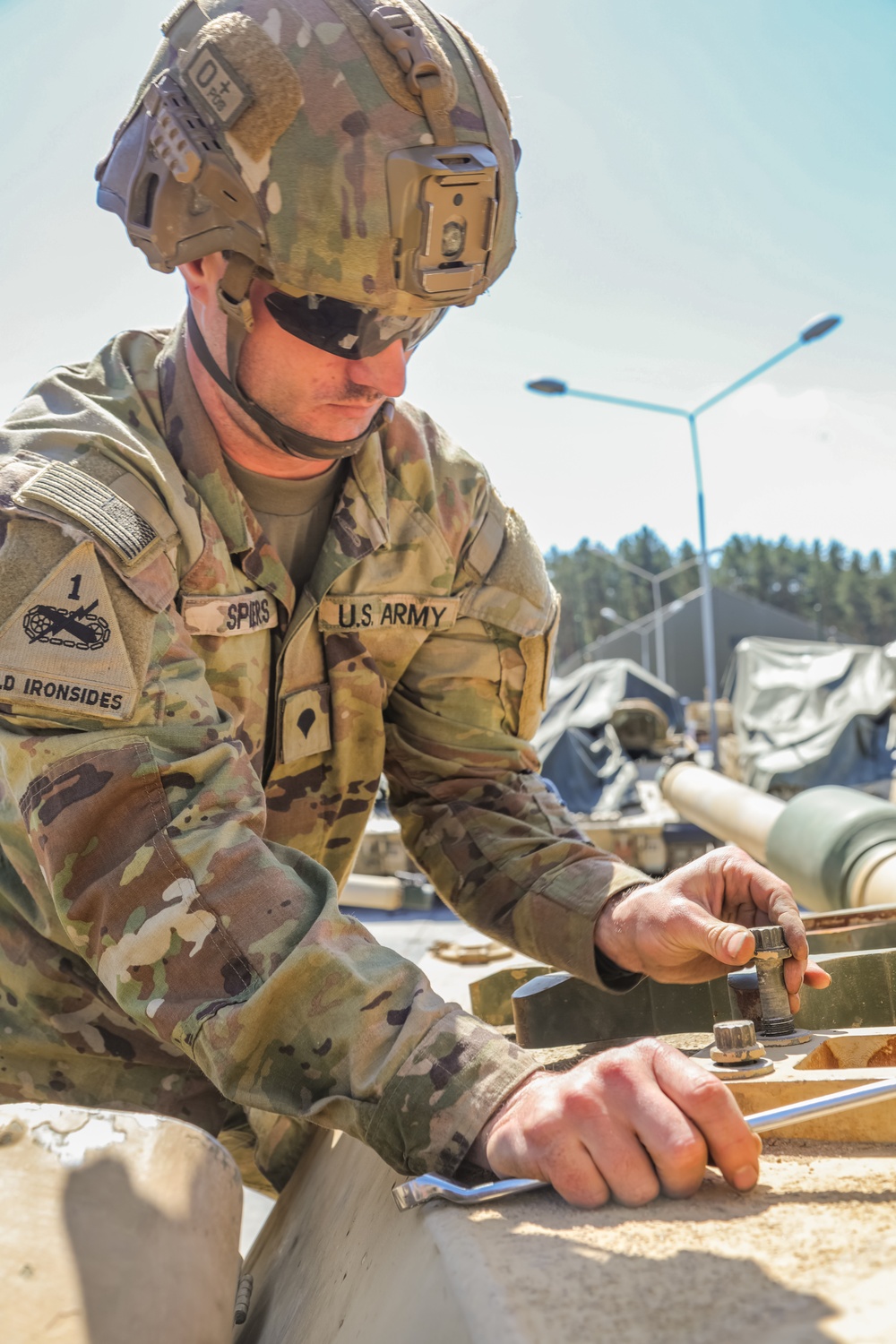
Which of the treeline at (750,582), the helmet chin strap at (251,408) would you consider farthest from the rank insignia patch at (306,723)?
the treeline at (750,582)

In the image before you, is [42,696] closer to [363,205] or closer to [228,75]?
[363,205]

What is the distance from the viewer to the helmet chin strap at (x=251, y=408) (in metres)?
2.08

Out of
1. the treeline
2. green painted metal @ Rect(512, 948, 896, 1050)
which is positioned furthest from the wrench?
the treeline

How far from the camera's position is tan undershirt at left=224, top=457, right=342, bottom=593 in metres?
2.26

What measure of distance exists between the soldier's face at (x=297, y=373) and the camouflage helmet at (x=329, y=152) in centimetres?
7

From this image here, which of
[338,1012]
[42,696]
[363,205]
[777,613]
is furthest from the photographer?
[777,613]

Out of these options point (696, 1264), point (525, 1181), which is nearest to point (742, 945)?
point (525, 1181)

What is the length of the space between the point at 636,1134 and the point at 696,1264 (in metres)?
0.21

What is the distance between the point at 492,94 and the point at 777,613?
50.5m

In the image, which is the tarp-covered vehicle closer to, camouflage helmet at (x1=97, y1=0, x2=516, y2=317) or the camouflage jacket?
the camouflage jacket

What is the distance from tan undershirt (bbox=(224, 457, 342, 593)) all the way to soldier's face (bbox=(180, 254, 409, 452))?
158mm

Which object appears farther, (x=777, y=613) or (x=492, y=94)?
(x=777, y=613)

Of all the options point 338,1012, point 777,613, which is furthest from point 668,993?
point 777,613

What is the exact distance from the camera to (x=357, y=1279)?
1314mm
